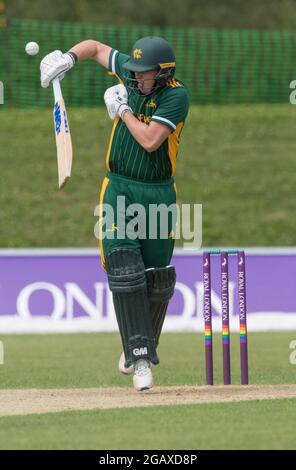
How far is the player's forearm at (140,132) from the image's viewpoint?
7.56 metres

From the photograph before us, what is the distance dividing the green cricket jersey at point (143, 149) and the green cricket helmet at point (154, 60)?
0.08m

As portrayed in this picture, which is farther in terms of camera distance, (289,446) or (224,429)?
(224,429)

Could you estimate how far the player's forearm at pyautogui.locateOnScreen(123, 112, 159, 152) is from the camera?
7559mm

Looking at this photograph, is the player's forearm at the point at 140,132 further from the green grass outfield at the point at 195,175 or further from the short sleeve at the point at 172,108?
the green grass outfield at the point at 195,175

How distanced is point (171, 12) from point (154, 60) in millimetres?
26409

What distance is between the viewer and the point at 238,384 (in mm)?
8602

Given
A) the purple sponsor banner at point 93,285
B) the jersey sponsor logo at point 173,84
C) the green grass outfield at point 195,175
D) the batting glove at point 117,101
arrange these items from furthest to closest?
the green grass outfield at point 195,175, the purple sponsor banner at point 93,285, the jersey sponsor logo at point 173,84, the batting glove at point 117,101

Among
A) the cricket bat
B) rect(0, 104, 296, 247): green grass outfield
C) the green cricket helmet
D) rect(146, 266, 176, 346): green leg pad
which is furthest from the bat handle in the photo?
→ rect(0, 104, 296, 247): green grass outfield

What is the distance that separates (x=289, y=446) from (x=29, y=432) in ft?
4.29

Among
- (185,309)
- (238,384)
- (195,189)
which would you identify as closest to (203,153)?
(195,189)

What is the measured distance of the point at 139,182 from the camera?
7.73 metres

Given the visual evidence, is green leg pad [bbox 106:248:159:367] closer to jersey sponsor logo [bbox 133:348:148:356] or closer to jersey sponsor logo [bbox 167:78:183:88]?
jersey sponsor logo [bbox 133:348:148:356]

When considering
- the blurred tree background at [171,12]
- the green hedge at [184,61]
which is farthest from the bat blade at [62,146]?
the blurred tree background at [171,12]

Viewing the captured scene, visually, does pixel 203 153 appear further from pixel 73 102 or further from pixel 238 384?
pixel 238 384
